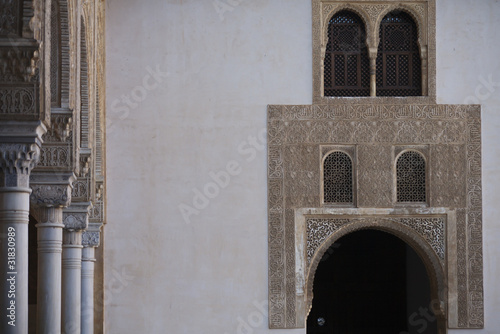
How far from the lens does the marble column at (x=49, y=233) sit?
818 cm

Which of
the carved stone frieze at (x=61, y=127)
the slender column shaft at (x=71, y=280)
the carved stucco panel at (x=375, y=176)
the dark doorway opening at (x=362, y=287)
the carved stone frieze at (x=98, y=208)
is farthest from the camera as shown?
the dark doorway opening at (x=362, y=287)

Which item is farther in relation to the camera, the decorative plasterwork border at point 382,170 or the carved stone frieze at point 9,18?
the decorative plasterwork border at point 382,170

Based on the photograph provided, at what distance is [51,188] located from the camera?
8227 mm

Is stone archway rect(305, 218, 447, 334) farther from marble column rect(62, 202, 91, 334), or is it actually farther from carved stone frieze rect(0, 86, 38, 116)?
carved stone frieze rect(0, 86, 38, 116)

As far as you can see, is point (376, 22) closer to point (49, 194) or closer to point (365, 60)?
point (365, 60)

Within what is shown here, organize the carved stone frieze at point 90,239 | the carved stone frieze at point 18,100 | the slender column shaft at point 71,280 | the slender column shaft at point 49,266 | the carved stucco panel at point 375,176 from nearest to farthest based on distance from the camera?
the carved stone frieze at point 18,100, the slender column shaft at point 49,266, the slender column shaft at point 71,280, the carved stone frieze at point 90,239, the carved stucco panel at point 375,176

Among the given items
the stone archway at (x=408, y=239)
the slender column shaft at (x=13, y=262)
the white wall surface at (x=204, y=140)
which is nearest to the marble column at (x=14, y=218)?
the slender column shaft at (x=13, y=262)

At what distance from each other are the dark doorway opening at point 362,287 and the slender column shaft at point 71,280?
21.7ft

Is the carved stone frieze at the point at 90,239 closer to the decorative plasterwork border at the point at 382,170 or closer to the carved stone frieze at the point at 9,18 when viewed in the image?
the decorative plasterwork border at the point at 382,170

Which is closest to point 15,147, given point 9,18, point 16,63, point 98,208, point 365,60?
point 16,63

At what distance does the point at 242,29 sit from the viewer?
12438 millimetres

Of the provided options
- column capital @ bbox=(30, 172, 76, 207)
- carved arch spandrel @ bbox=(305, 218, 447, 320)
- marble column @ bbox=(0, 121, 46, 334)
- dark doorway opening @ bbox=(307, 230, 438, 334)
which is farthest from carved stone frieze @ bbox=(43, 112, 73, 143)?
dark doorway opening @ bbox=(307, 230, 438, 334)

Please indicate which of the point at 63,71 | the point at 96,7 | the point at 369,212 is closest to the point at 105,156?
the point at 96,7

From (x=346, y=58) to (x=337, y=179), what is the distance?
1538 mm
